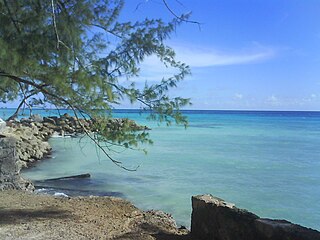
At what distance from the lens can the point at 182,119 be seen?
598cm

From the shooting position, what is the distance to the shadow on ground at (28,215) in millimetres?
6259

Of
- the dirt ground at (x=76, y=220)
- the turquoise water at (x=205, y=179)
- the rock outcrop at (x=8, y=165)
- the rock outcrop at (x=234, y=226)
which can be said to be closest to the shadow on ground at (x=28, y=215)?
the dirt ground at (x=76, y=220)

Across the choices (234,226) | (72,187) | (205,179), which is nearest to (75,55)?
(234,226)

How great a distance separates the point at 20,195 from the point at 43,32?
16.5ft

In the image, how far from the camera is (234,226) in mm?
4930

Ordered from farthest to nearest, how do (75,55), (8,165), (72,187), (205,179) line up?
(205,179), (72,187), (8,165), (75,55)

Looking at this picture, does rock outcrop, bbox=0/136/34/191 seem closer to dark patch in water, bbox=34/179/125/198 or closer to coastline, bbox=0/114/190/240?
coastline, bbox=0/114/190/240

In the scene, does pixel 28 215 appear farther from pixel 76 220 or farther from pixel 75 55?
pixel 75 55

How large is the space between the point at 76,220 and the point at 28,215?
904mm

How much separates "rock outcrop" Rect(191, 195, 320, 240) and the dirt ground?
0.47 meters

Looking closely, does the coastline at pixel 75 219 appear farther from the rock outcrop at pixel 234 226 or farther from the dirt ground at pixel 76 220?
the rock outcrop at pixel 234 226

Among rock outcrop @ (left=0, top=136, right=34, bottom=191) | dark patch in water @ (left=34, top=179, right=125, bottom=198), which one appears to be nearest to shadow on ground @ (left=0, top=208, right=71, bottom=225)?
rock outcrop @ (left=0, top=136, right=34, bottom=191)

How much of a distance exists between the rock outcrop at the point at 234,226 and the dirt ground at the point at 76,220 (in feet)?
1.53

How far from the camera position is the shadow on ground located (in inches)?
246
